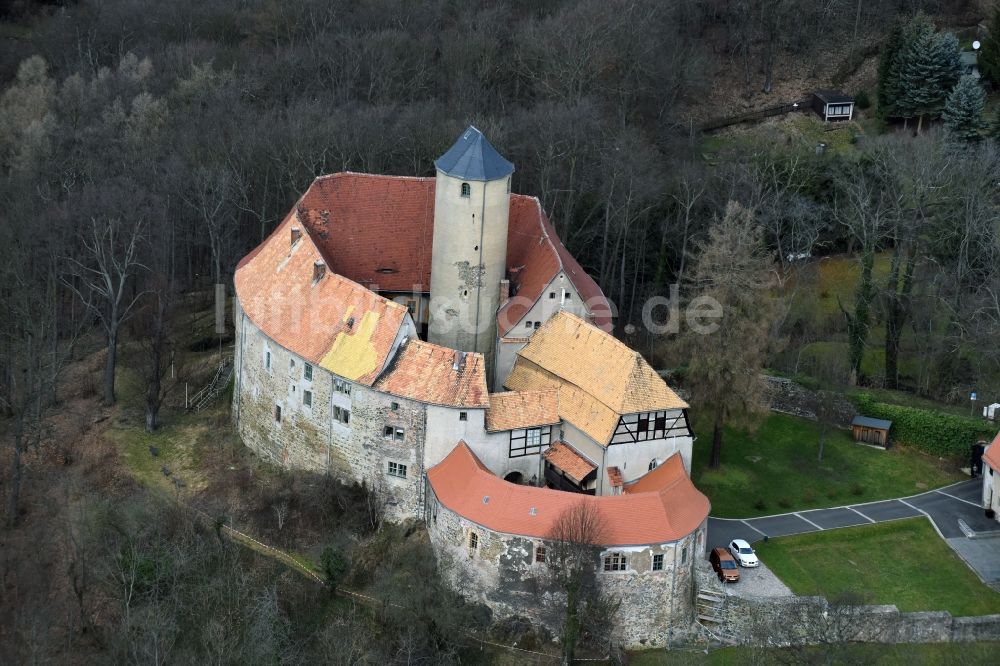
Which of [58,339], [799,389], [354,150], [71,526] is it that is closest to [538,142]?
[354,150]

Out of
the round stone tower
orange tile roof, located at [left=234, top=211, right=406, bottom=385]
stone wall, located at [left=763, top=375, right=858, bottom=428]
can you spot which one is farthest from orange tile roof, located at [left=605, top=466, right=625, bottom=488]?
stone wall, located at [left=763, top=375, right=858, bottom=428]

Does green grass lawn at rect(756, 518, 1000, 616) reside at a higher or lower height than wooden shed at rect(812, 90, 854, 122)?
lower

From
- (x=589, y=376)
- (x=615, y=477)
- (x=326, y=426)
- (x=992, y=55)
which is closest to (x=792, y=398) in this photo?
(x=589, y=376)

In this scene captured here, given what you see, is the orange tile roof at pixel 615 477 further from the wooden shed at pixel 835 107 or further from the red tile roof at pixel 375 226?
the wooden shed at pixel 835 107

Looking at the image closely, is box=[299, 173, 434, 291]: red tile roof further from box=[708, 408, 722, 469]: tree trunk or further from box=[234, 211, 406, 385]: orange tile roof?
box=[708, 408, 722, 469]: tree trunk

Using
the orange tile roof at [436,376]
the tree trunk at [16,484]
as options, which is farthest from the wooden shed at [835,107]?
the tree trunk at [16,484]

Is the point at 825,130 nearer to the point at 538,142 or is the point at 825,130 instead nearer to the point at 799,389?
the point at 538,142

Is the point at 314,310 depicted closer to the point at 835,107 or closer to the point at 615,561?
the point at 615,561
